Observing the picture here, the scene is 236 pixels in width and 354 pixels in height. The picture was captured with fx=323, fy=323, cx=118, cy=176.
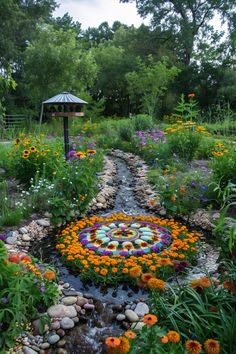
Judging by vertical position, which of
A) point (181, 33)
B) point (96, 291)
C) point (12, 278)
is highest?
point (181, 33)

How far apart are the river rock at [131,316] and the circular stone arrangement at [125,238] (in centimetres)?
74

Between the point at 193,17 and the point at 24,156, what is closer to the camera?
the point at 24,156

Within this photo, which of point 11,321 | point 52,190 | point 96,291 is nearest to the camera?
point 11,321

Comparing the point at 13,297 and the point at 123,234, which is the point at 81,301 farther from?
the point at 123,234

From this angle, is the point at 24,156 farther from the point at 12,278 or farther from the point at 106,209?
the point at 12,278

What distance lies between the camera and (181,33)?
64.2ft

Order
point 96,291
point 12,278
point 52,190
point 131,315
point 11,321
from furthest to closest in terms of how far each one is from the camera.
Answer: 1. point 52,190
2. point 96,291
3. point 131,315
4. point 12,278
5. point 11,321

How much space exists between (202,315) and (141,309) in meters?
0.76

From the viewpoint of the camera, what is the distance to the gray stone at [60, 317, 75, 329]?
222 cm

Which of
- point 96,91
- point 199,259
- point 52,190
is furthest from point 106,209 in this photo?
point 96,91

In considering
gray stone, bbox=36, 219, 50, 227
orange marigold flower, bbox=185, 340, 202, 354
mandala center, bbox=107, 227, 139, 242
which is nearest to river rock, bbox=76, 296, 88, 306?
mandala center, bbox=107, 227, 139, 242

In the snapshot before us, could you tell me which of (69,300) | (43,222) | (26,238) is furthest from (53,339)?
(43,222)

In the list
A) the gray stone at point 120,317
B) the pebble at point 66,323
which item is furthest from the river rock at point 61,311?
the gray stone at point 120,317

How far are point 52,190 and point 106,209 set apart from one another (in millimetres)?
978
